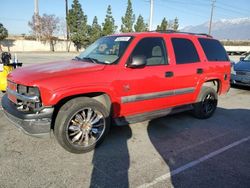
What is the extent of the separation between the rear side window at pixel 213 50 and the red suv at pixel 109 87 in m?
0.05

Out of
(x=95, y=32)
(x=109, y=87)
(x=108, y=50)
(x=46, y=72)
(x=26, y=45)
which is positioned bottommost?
(x=109, y=87)

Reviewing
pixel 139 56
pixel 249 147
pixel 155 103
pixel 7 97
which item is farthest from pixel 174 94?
pixel 7 97

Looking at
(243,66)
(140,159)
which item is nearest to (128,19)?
(243,66)

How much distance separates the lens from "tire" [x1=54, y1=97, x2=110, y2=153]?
342 centimetres

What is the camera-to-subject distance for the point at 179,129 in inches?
190

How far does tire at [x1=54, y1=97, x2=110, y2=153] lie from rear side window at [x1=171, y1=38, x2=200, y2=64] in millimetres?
1979

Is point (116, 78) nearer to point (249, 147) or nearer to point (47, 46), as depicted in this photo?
point (249, 147)

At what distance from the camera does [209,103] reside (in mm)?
5613

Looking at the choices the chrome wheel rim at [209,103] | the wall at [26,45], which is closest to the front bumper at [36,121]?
the chrome wheel rim at [209,103]

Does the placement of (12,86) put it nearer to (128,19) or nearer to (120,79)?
(120,79)

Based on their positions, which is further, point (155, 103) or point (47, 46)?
point (47, 46)

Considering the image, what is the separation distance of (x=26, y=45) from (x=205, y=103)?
40863 millimetres

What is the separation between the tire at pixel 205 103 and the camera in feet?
17.5

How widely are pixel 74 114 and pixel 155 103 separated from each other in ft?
5.49
